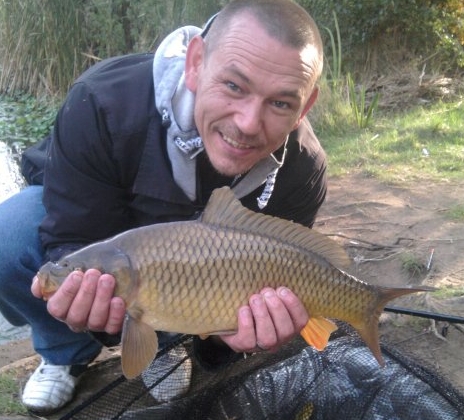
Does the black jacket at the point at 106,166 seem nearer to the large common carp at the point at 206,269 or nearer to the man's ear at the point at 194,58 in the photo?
the man's ear at the point at 194,58

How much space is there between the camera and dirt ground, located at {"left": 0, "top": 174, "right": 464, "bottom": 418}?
1.97 meters

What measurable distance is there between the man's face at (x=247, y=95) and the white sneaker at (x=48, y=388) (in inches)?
28.7

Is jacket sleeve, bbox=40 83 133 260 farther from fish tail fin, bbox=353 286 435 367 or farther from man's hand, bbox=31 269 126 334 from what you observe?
fish tail fin, bbox=353 286 435 367

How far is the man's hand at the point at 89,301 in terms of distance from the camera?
1291 millimetres

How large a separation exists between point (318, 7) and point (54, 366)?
4844 millimetres

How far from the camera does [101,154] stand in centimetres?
163

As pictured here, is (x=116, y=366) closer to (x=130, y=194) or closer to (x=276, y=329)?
(x=130, y=194)

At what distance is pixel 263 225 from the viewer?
4.42ft

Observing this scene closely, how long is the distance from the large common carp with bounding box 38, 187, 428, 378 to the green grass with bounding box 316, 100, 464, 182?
6.90ft

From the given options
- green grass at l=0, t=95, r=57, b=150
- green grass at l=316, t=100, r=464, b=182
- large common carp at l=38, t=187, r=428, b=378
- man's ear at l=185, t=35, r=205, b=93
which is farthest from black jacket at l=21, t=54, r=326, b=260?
green grass at l=0, t=95, r=57, b=150

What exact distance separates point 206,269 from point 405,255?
1302 millimetres

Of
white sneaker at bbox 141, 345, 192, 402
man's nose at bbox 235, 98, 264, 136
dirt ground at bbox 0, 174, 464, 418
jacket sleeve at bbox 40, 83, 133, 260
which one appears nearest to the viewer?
man's nose at bbox 235, 98, 264, 136

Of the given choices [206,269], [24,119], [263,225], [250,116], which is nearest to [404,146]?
[250,116]

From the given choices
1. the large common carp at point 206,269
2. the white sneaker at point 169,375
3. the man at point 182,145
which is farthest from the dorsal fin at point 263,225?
the white sneaker at point 169,375
